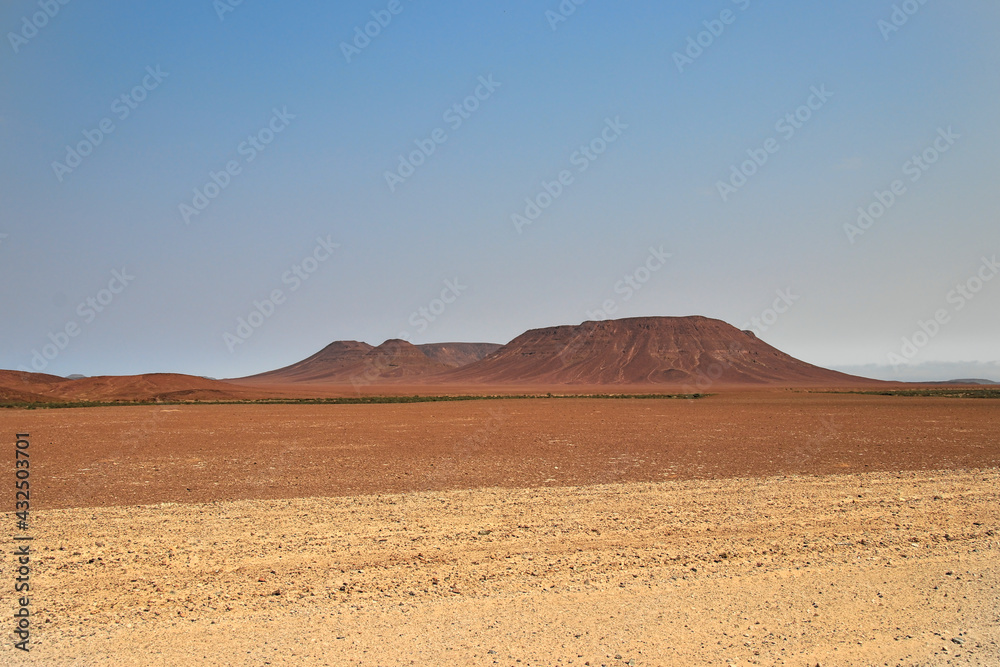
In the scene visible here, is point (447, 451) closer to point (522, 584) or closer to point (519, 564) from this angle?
point (519, 564)

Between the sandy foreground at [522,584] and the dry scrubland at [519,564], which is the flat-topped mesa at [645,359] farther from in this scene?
the sandy foreground at [522,584]

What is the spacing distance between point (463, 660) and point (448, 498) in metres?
6.80

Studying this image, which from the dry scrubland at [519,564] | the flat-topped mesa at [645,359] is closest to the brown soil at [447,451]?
the dry scrubland at [519,564]

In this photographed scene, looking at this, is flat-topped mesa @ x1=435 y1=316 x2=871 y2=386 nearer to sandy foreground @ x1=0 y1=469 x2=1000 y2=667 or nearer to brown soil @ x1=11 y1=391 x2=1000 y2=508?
brown soil @ x1=11 y1=391 x2=1000 y2=508

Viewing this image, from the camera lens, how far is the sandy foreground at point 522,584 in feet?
18.9

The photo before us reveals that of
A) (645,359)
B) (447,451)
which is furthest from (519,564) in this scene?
(645,359)

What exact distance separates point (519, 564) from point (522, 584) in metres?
0.68

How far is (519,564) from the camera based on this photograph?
7977mm

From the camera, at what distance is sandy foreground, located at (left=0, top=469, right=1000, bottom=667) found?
577cm

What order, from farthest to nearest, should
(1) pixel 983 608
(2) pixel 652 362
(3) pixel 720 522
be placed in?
(2) pixel 652 362 → (3) pixel 720 522 → (1) pixel 983 608

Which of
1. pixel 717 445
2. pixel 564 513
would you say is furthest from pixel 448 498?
pixel 717 445

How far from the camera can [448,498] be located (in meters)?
12.3

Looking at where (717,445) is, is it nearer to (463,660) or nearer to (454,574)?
(454,574)

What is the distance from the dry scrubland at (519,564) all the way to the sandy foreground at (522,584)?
3 centimetres
